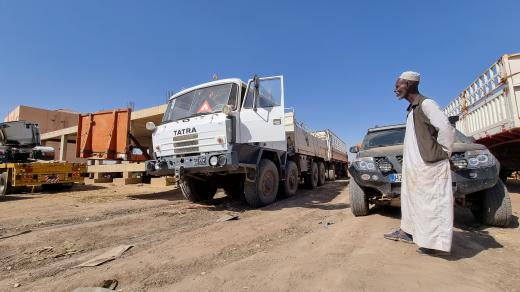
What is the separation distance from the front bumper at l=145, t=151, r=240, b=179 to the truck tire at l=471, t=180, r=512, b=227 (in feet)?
12.4

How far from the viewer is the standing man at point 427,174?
2633 millimetres

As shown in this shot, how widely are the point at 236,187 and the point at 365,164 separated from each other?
14.3ft

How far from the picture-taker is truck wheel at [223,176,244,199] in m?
7.40

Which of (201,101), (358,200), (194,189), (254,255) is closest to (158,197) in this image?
(194,189)

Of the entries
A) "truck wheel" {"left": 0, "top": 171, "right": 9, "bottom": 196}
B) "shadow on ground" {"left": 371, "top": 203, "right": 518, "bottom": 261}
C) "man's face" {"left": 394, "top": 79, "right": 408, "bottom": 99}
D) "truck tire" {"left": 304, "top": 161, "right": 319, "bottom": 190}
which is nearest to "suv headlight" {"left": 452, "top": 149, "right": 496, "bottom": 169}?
"shadow on ground" {"left": 371, "top": 203, "right": 518, "bottom": 261}

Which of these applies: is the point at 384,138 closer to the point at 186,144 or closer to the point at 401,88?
the point at 401,88

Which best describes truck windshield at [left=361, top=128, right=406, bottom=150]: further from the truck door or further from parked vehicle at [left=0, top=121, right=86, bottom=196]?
parked vehicle at [left=0, top=121, right=86, bottom=196]

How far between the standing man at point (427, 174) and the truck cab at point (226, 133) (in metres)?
3.03

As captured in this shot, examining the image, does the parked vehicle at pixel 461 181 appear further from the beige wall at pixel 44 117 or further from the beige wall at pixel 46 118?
the beige wall at pixel 44 117

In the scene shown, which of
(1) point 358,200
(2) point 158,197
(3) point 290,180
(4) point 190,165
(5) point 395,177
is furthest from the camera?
(2) point 158,197

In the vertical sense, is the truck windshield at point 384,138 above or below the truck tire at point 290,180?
above

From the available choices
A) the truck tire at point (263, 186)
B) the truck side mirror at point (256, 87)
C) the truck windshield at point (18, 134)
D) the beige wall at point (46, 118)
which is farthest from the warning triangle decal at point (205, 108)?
the beige wall at point (46, 118)

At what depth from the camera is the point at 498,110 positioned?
675 centimetres

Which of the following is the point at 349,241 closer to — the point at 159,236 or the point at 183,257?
the point at 183,257
